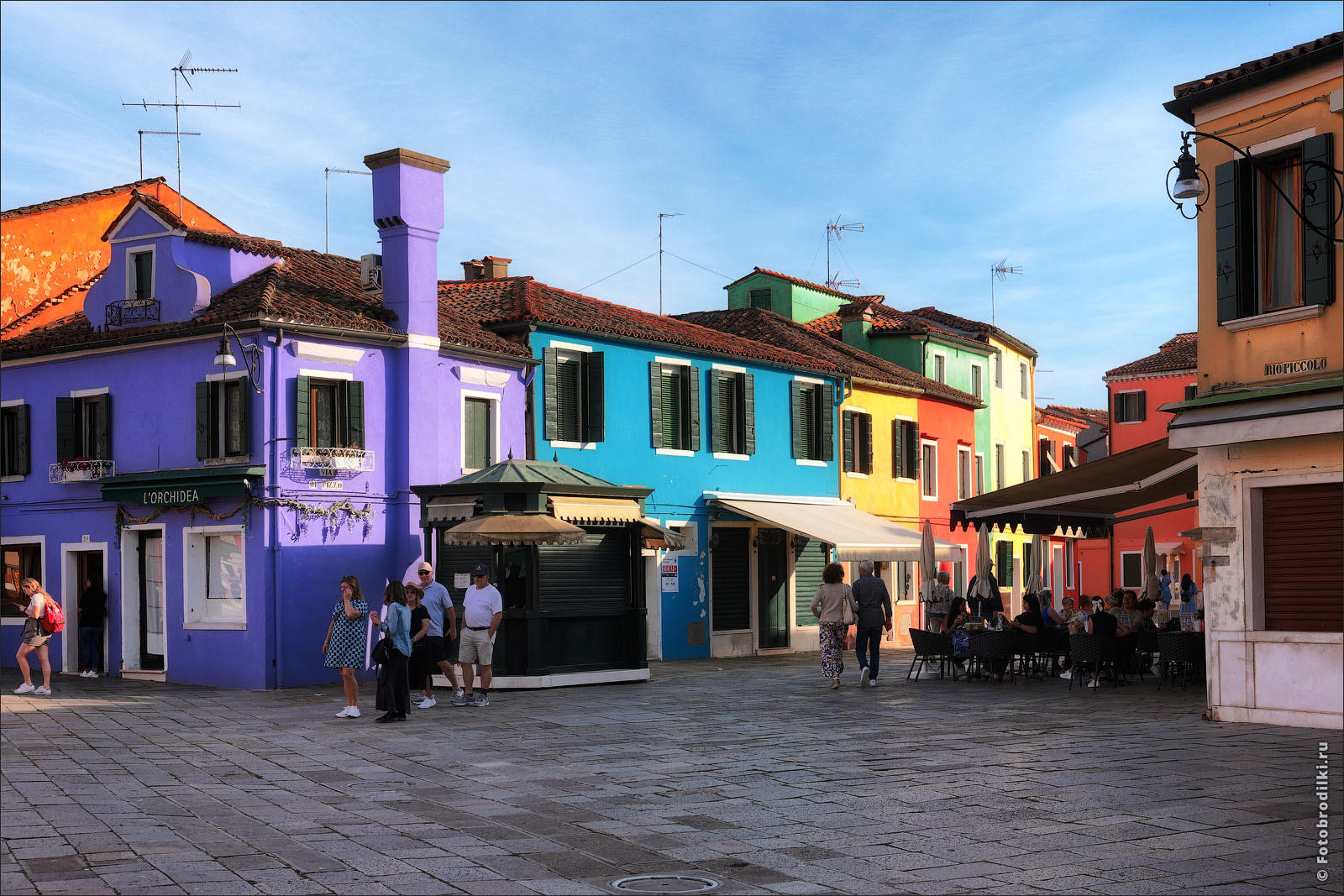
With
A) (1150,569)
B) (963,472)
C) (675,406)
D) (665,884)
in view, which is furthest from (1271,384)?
(963,472)

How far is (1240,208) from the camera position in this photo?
534 inches

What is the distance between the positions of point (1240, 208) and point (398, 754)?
936cm

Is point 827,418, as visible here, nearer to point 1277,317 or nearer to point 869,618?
point 869,618

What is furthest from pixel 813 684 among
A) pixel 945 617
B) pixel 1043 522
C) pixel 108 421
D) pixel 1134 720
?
pixel 108 421

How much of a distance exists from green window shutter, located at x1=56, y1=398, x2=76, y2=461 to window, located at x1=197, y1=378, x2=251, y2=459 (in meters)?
3.38

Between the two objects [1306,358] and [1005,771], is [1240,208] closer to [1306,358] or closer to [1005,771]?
[1306,358]

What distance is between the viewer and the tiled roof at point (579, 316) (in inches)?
970

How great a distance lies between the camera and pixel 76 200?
88.4 feet

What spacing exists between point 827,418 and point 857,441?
5.78ft

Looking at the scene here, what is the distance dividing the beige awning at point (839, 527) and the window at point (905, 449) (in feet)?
11.9

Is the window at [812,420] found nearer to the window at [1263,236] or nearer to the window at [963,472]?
the window at [963,472]

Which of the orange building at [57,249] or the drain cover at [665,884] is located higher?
the orange building at [57,249]

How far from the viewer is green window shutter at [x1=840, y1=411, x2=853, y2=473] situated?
31109 millimetres

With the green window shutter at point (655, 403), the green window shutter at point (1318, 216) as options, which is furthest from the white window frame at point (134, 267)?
the green window shutter at point (1318, 216)
